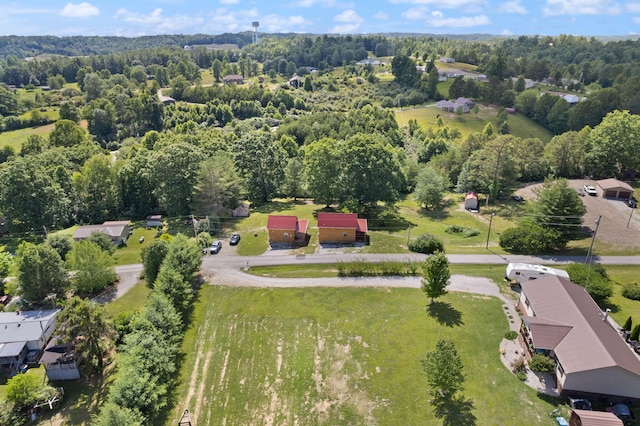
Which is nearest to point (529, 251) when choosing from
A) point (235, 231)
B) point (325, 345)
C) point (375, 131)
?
point (325, 345)

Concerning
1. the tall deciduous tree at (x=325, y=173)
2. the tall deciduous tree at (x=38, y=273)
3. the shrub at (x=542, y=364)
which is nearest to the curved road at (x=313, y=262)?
the tall deciduous tree at (x=38, y=273)

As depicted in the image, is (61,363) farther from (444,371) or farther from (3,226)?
(3,226)

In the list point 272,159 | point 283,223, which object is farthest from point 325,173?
point 283,223

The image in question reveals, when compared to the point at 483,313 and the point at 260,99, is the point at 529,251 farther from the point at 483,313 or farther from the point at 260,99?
the point at 260,99

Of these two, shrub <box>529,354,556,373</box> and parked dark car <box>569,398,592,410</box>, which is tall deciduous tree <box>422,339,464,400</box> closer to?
shrub <box>529,354,556,373</box>

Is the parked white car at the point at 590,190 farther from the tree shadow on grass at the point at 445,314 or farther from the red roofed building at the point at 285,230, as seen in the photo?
the red roofed building at the point at 285,230

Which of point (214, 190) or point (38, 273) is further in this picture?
point (214, 190)
